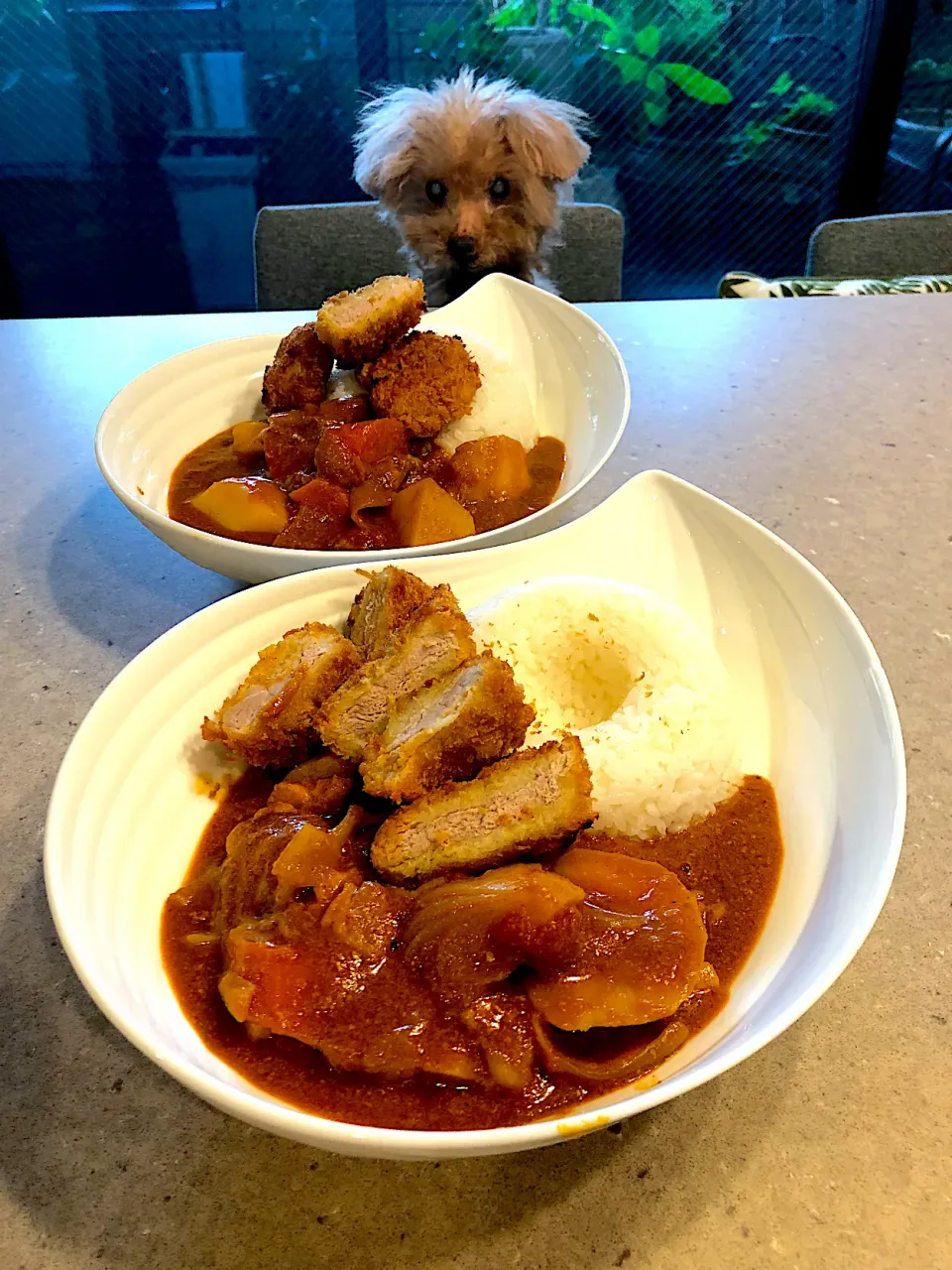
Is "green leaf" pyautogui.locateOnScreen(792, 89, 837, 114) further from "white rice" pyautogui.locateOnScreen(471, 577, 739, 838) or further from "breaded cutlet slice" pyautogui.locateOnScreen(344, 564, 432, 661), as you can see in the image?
"breaded cutlet slice" pyautogui.locateOnScreen(344, 564, 432, 661)

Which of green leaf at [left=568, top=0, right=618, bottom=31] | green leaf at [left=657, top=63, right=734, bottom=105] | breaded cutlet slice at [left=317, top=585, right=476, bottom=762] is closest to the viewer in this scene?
breaded cutlet slice at [left=317, top=585, right=476, bottom=762]

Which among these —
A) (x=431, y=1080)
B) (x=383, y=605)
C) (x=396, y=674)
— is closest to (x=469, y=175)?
(x=383, y=605)

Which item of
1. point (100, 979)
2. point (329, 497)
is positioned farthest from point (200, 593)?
point (100, 979)

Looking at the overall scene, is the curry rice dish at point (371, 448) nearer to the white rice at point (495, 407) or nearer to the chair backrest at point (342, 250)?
the white rice at point (495, 407)

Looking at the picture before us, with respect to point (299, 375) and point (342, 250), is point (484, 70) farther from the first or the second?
point (299, 375)

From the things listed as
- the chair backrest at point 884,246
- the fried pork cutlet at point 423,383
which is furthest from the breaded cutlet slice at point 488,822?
the chair backrest at point 884,246

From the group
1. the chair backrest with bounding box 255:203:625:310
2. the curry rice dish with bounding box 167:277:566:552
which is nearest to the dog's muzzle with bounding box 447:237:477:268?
the chair backrest with bounding box 255:203:625:310
